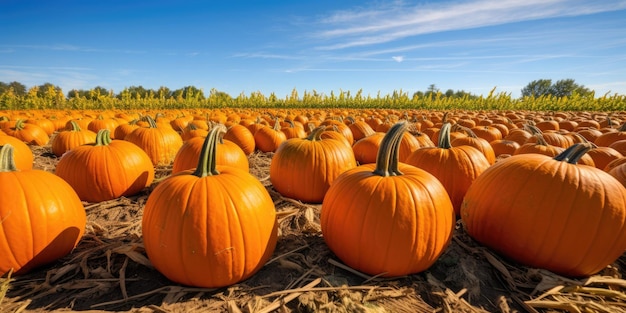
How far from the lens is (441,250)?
2.11 m

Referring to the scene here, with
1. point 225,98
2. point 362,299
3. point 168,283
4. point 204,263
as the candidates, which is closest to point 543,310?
point 362,299

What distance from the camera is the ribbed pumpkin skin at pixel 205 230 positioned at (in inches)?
72.0

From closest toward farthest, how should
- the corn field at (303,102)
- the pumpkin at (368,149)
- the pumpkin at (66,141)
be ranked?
the pumpkin at (368,149)
the pumpkin at (66,141)
the corn field at (303,102)

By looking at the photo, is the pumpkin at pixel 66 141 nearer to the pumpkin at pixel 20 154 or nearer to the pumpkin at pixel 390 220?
the pumpkin at pixel 20 154

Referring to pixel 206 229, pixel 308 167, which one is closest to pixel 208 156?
pixel 206 229

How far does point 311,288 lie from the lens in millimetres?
→ 1921

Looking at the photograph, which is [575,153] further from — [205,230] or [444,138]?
[205,230]

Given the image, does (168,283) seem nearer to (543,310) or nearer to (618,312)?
(543,310)

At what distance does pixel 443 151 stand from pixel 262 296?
7.80ft

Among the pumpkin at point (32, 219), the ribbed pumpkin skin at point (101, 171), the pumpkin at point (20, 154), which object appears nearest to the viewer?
the pumpkin at point (32, 219)

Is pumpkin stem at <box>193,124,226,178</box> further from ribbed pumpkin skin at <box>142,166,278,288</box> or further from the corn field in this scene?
the corn field

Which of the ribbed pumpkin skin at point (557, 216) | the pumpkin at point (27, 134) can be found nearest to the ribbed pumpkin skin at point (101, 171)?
the ribbed pumpkin skin at point (557, 216)

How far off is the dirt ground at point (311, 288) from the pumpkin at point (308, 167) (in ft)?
3.52

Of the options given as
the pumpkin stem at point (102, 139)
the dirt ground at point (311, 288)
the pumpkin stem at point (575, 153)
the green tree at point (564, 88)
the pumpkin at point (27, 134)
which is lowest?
the dirt ground at point (311, 288)
